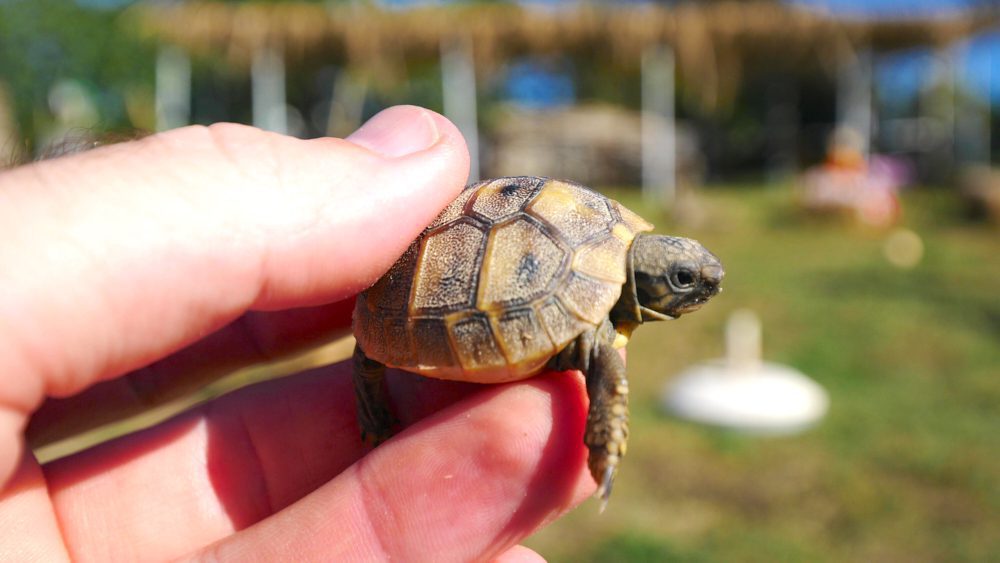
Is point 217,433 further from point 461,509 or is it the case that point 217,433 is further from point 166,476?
point 461,509

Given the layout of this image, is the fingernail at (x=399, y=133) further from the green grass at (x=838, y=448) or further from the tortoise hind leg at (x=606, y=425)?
the green grass at (x=838, y=448)

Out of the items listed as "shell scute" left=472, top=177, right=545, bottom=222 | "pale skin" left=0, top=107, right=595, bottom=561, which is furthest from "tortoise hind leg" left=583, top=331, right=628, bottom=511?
"shell scute" left=472, top=177, right=545, bottom=222

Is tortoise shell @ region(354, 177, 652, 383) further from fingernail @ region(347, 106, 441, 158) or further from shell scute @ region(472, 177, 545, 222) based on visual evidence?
fingernail @ region(347, 106, 441, 158)

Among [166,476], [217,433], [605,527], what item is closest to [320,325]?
[217,433]

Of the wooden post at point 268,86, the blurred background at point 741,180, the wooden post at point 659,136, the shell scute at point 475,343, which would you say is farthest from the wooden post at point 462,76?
the shell scute at point 475,343

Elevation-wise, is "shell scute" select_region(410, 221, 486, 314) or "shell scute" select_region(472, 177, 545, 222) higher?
"shell scute" select_region(472, 177, 545, 222)

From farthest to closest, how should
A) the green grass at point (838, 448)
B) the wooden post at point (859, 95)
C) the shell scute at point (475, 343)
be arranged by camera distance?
the wooden post at point (859, 95), the green grass at point (838, 448), the shell scute at point (475, 343)
